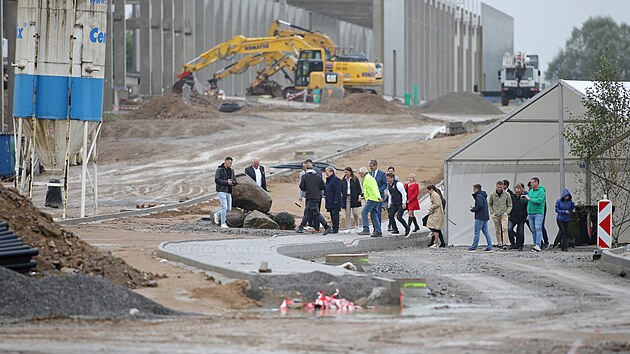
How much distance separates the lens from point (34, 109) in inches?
1084

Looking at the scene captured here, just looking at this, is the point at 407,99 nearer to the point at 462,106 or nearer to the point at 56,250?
the point at 462,106

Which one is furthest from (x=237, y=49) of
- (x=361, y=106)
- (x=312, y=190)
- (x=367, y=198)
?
(x=367, y=198)

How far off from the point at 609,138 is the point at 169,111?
4198 cm

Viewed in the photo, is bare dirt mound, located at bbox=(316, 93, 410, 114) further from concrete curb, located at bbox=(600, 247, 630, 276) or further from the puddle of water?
the puddle of water

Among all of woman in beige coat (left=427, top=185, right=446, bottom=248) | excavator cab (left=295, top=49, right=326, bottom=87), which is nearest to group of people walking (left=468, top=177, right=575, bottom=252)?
woman in beige coat (left=427, top=185, right=446, bottom=248)

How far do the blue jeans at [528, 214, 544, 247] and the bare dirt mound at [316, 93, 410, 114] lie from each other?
144 ft

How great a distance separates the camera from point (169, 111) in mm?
65375

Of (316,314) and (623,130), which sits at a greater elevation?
(623,130)

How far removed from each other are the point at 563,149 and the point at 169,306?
15.3m

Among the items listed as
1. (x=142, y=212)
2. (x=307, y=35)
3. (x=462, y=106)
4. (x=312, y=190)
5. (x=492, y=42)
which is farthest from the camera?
(x=492, y=42)

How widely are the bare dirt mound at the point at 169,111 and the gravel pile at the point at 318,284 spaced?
1948 inches

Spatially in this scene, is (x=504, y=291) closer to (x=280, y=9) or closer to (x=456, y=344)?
(x=456, y=344)

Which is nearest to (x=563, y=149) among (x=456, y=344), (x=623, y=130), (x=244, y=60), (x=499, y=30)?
(x=623, y=130)

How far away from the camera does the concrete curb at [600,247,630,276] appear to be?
63.2 ft
